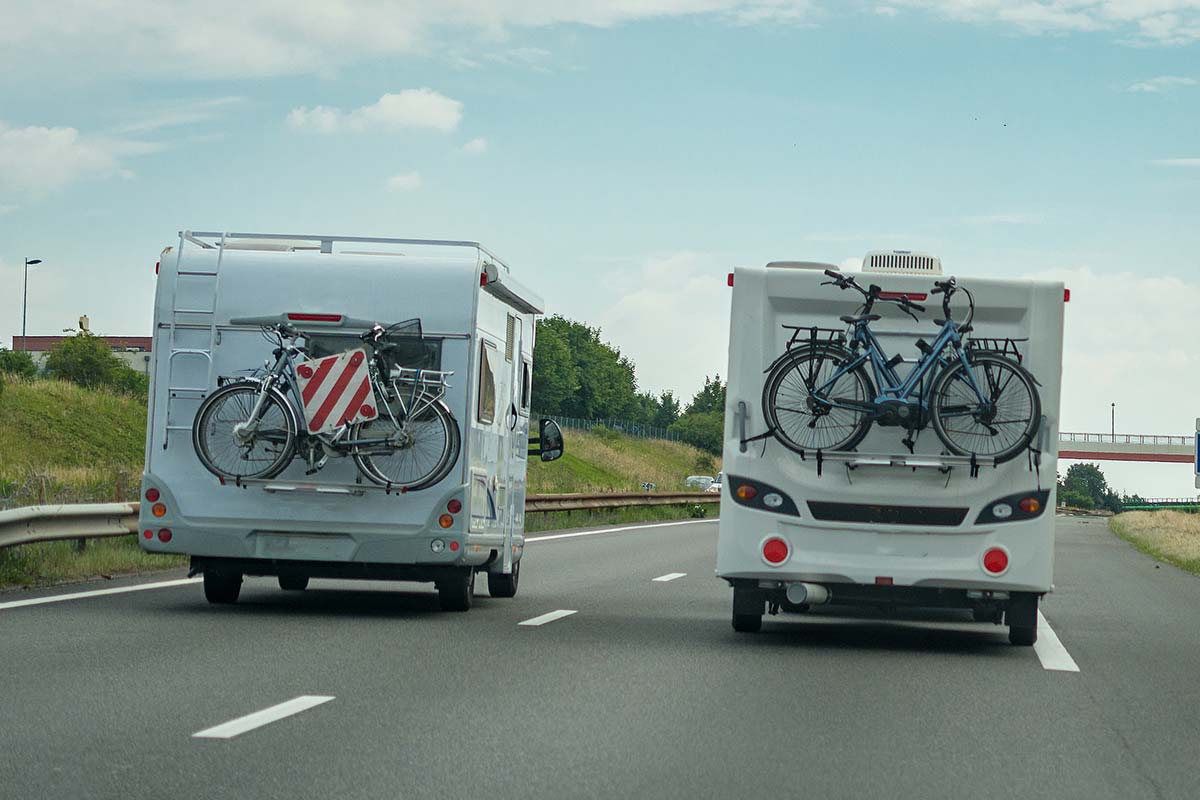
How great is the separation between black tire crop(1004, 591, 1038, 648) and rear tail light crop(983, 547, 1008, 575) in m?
0.41

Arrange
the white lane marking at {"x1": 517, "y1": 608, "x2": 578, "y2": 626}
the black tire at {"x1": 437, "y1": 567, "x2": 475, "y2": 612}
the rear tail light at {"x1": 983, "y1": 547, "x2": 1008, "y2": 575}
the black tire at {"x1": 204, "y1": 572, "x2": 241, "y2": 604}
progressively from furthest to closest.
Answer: the black tire at {"x1": 204, "y1": 572, "x2": 241, "y2": 604} → the black tire at {"x1": 437, "y1": 567, "x2": 475, "y2": 612} → the white lane marking at {"x1": 517, "y1": 608, "x2": 578, "y2": 626} → the rear tail light at {"x1": 983, "y1": 547, "x2": 1008, "y2": 575}

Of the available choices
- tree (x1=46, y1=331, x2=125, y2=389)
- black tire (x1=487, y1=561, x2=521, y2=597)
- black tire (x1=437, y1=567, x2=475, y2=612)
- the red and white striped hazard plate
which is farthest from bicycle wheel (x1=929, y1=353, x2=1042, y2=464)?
tree (x1=46, y1=331, x2=125, y2=389)

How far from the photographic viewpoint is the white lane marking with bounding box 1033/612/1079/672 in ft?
37.6

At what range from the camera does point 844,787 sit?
22.3ft

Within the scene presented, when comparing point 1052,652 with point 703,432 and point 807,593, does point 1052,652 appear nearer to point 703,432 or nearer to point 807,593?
point 807,593

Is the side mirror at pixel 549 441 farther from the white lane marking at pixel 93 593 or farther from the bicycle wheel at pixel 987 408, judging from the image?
the bicycle wheel at pixel 987 408

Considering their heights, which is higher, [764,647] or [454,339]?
[454,339]

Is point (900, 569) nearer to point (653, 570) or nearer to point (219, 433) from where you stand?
point (219, 433)

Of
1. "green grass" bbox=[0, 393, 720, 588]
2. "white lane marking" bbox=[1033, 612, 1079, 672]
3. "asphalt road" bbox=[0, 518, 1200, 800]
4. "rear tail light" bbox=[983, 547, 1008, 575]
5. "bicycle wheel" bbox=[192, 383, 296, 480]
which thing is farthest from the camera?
"green grass" bbox=[0, 393, 720, 588]

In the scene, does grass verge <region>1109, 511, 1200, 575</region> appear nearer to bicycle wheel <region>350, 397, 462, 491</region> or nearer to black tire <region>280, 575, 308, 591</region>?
black tire <region>280, 575, 308, 591</region>

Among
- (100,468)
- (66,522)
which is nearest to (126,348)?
(100,468)

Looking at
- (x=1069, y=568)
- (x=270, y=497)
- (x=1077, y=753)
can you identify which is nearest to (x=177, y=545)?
(x=270, y=497)

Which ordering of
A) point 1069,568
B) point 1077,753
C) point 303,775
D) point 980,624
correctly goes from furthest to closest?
point 1069,568 → point 980,624 → point 1077,753 → point 303,775

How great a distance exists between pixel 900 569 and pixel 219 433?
5074 mm
